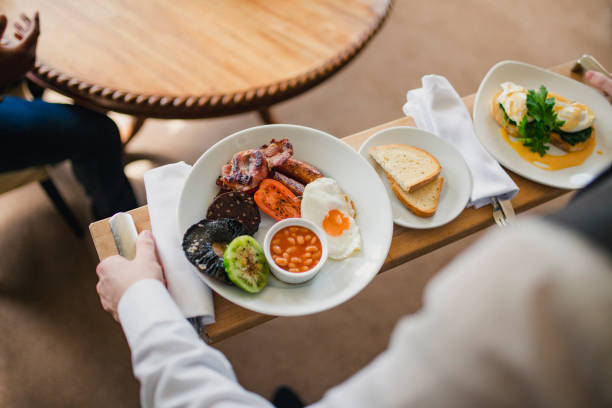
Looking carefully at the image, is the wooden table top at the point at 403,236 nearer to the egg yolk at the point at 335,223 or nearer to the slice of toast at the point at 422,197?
the slice of toast at the point at 422,197

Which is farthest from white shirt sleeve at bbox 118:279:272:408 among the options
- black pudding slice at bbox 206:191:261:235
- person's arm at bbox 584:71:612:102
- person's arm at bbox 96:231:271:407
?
person's arm at bbox 584:71:612:102

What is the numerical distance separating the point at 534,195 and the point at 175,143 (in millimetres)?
2045

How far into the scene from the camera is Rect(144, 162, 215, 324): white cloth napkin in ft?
3.18

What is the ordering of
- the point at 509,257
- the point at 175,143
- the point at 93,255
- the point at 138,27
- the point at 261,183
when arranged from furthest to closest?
the point at 175,143 → the point at 93,255 → the point at 138,27 → the point at 261,183 → the point at 509,257

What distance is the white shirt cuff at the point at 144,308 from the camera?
849 millimetres

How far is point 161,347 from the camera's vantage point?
806mm

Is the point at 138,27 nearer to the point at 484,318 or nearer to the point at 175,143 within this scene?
the point at 175,143

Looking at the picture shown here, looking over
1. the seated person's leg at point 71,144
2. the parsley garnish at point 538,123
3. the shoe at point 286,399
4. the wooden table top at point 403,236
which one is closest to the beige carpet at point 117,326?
the shoe at point 286,399

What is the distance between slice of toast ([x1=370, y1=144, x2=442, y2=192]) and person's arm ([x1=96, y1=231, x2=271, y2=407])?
73 cm

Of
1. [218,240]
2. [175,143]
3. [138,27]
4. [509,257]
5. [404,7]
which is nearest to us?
[509,257]

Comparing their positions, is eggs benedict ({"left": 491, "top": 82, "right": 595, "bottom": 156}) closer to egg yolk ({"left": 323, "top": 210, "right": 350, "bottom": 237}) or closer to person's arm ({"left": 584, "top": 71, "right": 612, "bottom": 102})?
person's arm ({"left": 584, "top": 71, "right": 612, "bottom": 102})

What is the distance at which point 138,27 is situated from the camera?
58.0 inches

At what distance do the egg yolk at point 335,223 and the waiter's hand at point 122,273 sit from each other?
469 mm

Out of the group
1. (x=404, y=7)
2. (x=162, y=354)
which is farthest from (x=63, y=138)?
(x=404, y=7)
